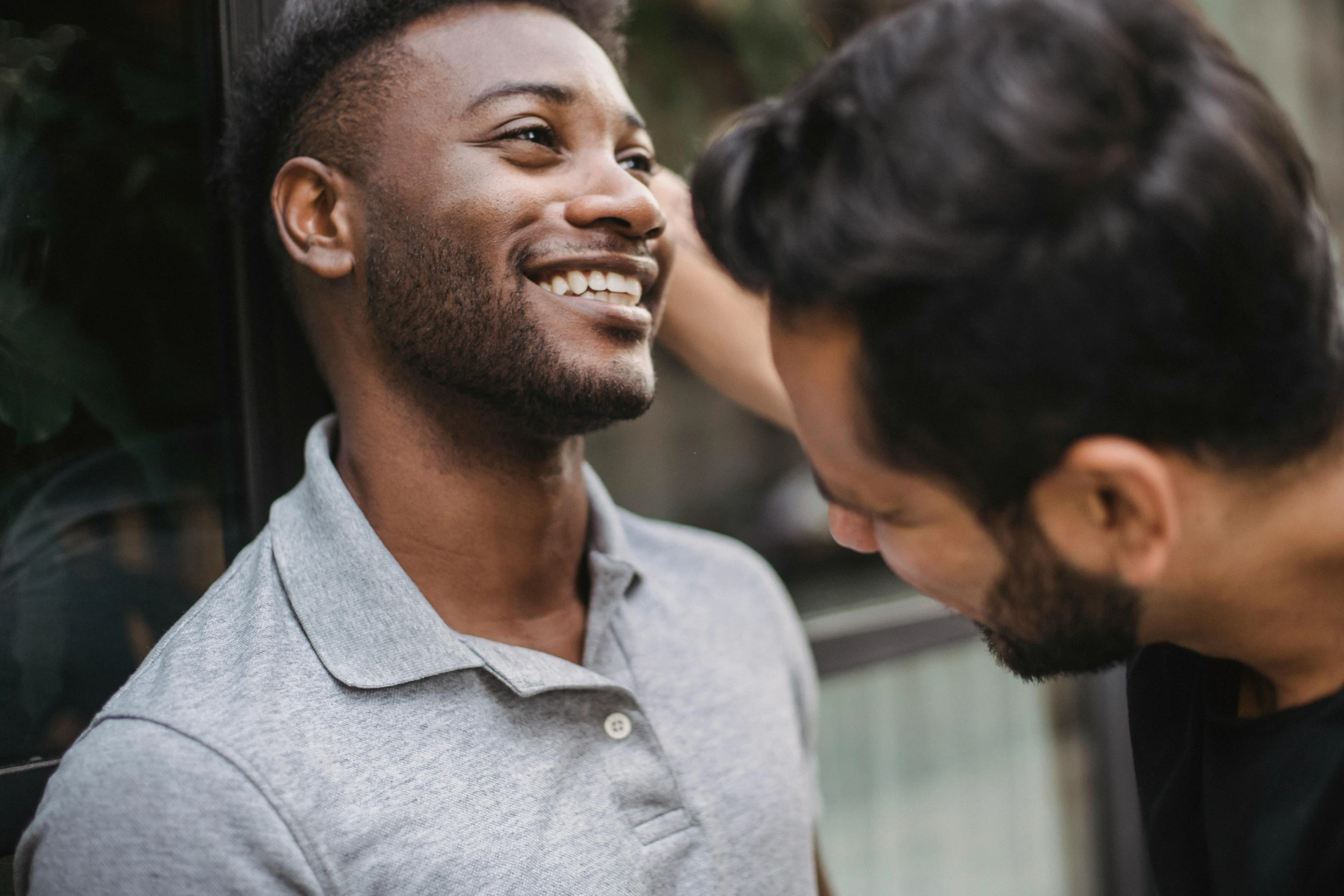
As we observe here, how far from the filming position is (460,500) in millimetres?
1513

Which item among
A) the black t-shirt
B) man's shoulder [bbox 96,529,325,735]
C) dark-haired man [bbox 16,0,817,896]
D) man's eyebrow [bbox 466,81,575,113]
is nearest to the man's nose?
dark-haired man [bbox 16,0,817,896]

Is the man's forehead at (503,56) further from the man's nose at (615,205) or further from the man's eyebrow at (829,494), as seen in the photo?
the man's eyebrow at (829,494)

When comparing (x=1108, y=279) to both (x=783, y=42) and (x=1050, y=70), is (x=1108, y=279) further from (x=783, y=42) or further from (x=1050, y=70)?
(x=783, y=42)

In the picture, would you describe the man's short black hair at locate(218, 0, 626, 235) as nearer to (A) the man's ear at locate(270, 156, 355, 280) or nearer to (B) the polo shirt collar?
(A) the man's ear at locate(270, 156, 355, 280)

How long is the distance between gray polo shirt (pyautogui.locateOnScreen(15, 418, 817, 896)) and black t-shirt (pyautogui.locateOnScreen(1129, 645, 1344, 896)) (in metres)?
0.56

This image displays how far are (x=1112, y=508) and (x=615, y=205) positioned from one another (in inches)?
31.9

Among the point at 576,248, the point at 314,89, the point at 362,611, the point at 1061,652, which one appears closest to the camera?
the point at 1061,652

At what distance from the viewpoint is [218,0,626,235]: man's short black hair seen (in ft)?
4.91

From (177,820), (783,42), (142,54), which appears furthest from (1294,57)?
(177,820)

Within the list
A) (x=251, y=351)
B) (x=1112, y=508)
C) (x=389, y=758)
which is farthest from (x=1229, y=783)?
(x=251, y=351)

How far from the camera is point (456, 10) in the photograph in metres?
1.53

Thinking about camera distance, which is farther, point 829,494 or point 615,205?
point 615,205

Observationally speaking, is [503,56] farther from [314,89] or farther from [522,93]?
[314,89]

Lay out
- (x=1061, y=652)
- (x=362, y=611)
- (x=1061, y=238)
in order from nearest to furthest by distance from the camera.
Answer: (x=1061, y=238)
(x=1061, y=652)
(x=362, y=611)
